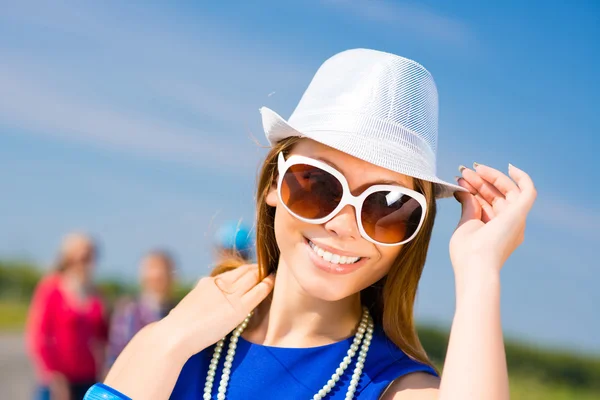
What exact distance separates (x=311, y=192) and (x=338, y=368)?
0.58m

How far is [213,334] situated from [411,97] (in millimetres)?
969

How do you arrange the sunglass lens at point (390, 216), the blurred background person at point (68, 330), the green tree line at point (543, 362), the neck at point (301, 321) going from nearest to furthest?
the sunglass lens at point (390, 216) < the neck at point (301, 321) < the blurred background person at point (68, 330) < the green tree line at point (543, 362)

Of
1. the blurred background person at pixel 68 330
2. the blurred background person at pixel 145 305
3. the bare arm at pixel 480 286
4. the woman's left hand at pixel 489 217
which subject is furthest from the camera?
the blurred background person at pixel 68 330

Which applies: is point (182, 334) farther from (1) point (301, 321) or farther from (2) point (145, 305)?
(2) point (145, 305)

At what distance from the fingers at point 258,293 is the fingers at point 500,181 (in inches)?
31.4

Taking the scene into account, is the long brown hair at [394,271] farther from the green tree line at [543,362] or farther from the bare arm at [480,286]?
the green tree line at [543,362]

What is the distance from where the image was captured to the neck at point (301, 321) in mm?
2441

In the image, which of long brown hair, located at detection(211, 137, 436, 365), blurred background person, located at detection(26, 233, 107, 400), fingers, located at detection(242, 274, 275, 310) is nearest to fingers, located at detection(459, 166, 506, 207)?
long brown hair, located at detection(211, 137, 436, 365)

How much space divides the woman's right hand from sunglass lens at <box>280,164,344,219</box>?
386 mm

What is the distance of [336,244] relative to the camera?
2250mm

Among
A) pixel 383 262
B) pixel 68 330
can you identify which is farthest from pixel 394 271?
pixel 68 330

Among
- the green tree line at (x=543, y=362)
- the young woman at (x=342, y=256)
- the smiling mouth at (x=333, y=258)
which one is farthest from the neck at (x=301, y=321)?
the green tree line at (x=543, y=362)

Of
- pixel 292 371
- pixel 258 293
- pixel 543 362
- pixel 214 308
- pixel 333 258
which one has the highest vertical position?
pixel 543 362

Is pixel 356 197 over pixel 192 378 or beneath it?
over
